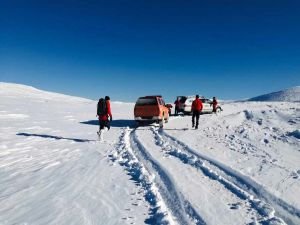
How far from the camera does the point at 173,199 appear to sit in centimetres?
702

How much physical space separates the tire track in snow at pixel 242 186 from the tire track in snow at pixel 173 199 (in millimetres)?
1053

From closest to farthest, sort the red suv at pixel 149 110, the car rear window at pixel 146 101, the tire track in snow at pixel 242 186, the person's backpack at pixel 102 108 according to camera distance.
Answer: the tire track in snow at pixel 242 186, the person's backpack at pixel 102 108, the red suv at pixel 149 110, the car rear window at pixel 146 101

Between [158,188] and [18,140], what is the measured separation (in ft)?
34.8

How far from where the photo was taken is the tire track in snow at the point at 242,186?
619cm

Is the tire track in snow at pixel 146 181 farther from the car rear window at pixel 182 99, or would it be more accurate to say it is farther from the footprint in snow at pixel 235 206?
the car rear window at pixel 182 99

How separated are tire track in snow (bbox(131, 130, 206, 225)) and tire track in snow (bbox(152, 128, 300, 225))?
105cm

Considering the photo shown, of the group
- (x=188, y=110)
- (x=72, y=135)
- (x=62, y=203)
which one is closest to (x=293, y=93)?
(x=188, y=110)

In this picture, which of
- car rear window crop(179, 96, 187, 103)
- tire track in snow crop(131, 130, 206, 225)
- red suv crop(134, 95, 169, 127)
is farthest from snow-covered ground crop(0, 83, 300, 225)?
car rear window crop(179, 96, 187, 103)

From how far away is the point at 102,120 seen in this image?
52.0 ft

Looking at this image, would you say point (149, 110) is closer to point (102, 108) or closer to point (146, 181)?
point (102, 108)

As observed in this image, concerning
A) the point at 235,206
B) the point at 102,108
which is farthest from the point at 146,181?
the point at 102,108

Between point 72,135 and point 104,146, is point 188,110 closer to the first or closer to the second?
point 72,135

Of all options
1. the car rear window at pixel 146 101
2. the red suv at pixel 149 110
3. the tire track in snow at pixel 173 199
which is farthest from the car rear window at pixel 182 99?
the tire track in snow at pixel 173 199

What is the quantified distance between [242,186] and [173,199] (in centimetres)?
181
